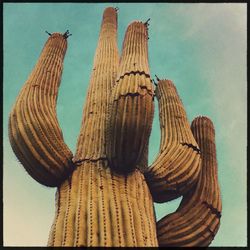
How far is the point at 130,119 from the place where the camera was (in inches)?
207

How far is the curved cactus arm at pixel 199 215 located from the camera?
19.0 ft

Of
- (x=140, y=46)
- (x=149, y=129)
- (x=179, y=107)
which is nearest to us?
(x=149, y=129)

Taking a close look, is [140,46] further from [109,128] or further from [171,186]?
[171,186]

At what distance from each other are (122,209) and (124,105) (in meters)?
1.05

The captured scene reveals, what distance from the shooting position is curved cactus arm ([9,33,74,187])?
5.45 m

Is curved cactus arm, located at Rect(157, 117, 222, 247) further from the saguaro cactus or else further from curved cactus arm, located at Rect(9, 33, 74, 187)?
curved cactus arm, located at Rect(9, 33, 74, 187)

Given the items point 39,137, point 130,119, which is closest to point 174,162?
point 130,119

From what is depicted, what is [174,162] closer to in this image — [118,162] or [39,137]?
[118,162]

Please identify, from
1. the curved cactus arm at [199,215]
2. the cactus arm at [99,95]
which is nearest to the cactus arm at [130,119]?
the cactus arm at [99,95]

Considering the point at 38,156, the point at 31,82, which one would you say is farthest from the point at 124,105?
the point at 31,82

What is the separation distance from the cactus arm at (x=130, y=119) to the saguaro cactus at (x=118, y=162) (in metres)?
0.01

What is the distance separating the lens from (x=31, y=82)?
620 cm

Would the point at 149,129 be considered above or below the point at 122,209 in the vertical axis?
above

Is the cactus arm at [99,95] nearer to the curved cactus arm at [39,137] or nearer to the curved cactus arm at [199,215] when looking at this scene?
the curved cactus arm at [39,137]
